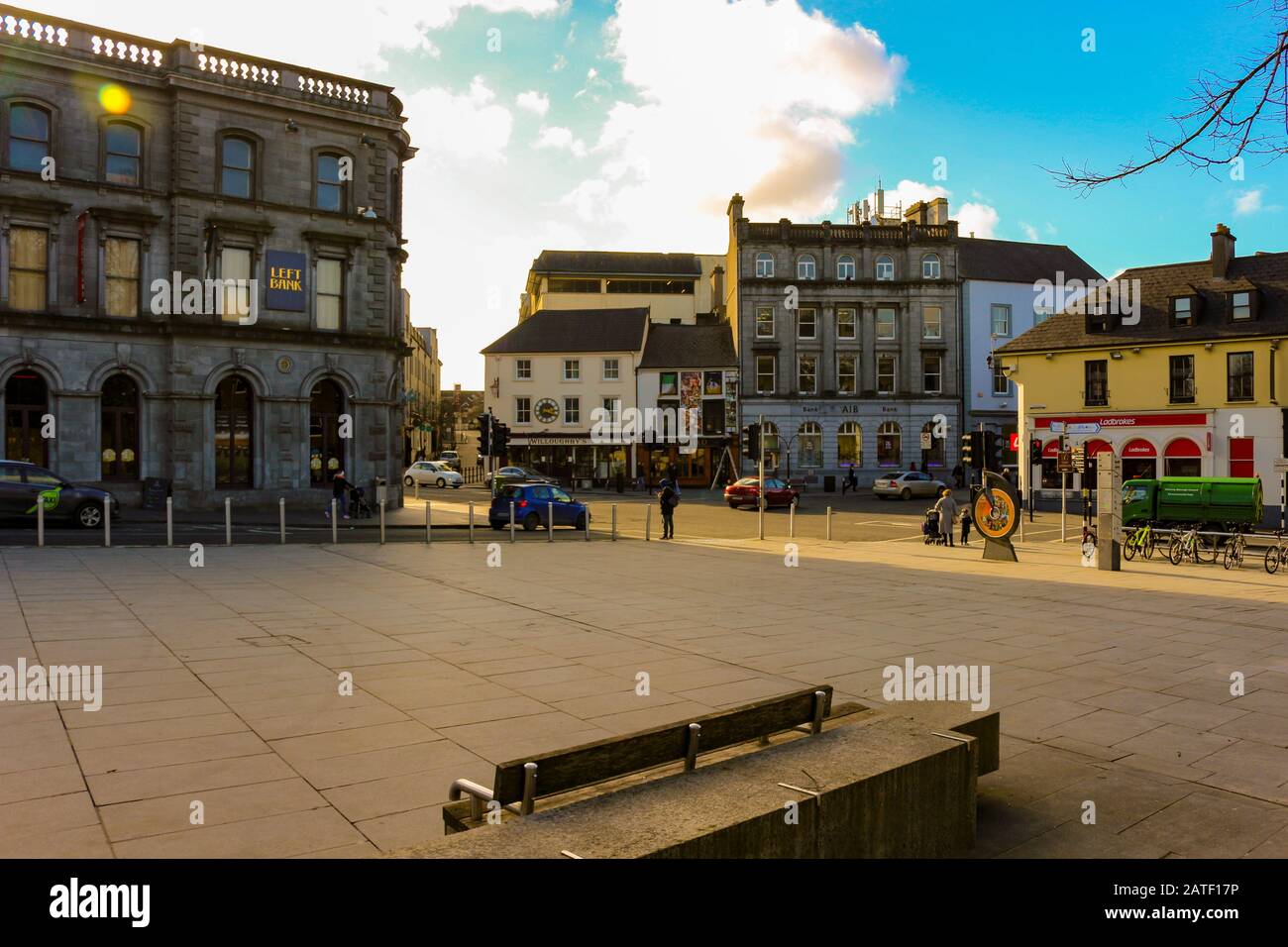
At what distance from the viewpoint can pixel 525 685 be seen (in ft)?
26.7

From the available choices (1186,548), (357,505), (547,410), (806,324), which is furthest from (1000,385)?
(357,505)

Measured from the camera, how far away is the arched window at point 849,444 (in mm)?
59906

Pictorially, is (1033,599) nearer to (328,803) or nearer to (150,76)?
(328,803)

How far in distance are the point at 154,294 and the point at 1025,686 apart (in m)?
31.4

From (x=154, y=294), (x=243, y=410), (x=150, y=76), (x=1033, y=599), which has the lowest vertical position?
(x=1033, y=599)

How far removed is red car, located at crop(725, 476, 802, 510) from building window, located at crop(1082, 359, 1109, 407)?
14187mm

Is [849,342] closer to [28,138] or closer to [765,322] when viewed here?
[765,322]

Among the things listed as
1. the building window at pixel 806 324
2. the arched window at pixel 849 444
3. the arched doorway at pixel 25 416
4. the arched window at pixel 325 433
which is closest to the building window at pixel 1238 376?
the arched window at pixel 849 444

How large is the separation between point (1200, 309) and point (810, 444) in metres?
24.1

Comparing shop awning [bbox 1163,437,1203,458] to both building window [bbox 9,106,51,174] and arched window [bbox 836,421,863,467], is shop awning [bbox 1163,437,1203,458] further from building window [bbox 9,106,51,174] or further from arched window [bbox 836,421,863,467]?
building window [bbox 9,106,51,174]

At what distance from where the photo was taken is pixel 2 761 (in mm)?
5844

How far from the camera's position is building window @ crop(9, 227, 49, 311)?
29.5 metres
